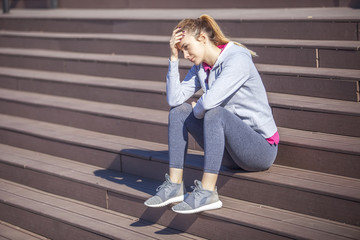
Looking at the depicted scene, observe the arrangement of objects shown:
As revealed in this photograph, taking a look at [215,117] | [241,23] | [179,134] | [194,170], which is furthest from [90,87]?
[215,117]

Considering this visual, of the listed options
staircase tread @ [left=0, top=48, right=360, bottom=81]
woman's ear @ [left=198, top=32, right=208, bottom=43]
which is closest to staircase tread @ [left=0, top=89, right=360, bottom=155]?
staircase tread @ [left=0, top=48, right=360, bottom=81]

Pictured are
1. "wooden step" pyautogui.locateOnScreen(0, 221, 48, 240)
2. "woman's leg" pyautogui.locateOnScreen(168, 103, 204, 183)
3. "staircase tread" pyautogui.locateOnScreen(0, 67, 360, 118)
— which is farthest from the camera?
"wooden step" pyautogui.locateOnScreen(0, 221, 48, 240)

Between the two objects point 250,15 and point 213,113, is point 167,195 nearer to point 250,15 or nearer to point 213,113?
point 213,113

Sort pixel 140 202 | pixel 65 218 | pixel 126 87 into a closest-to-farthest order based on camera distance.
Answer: pixel 140 202 < pixel 65 218 < pixel 126 87

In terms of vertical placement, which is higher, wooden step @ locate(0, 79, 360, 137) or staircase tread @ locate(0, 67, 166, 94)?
staircase tread @ locate(0, 67, 166, 94)

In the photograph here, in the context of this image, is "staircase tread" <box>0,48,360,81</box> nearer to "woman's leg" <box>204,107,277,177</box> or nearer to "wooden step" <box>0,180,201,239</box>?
"woman's leg" <box>204,107,277,177</box>

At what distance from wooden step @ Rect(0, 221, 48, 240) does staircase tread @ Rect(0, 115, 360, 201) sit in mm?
721

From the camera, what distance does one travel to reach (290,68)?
12.1ft

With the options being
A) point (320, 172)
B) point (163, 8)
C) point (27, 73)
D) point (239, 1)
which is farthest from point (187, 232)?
point (163, 8)

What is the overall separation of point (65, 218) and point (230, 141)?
128 centimetres

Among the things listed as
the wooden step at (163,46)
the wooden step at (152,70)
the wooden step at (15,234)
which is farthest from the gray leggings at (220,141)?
the wooden step at (15,234)

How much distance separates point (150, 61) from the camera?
445 centimetres

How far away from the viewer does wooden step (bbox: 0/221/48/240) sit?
139 inches

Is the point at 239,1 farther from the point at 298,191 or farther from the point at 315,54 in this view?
the point at 298,191
